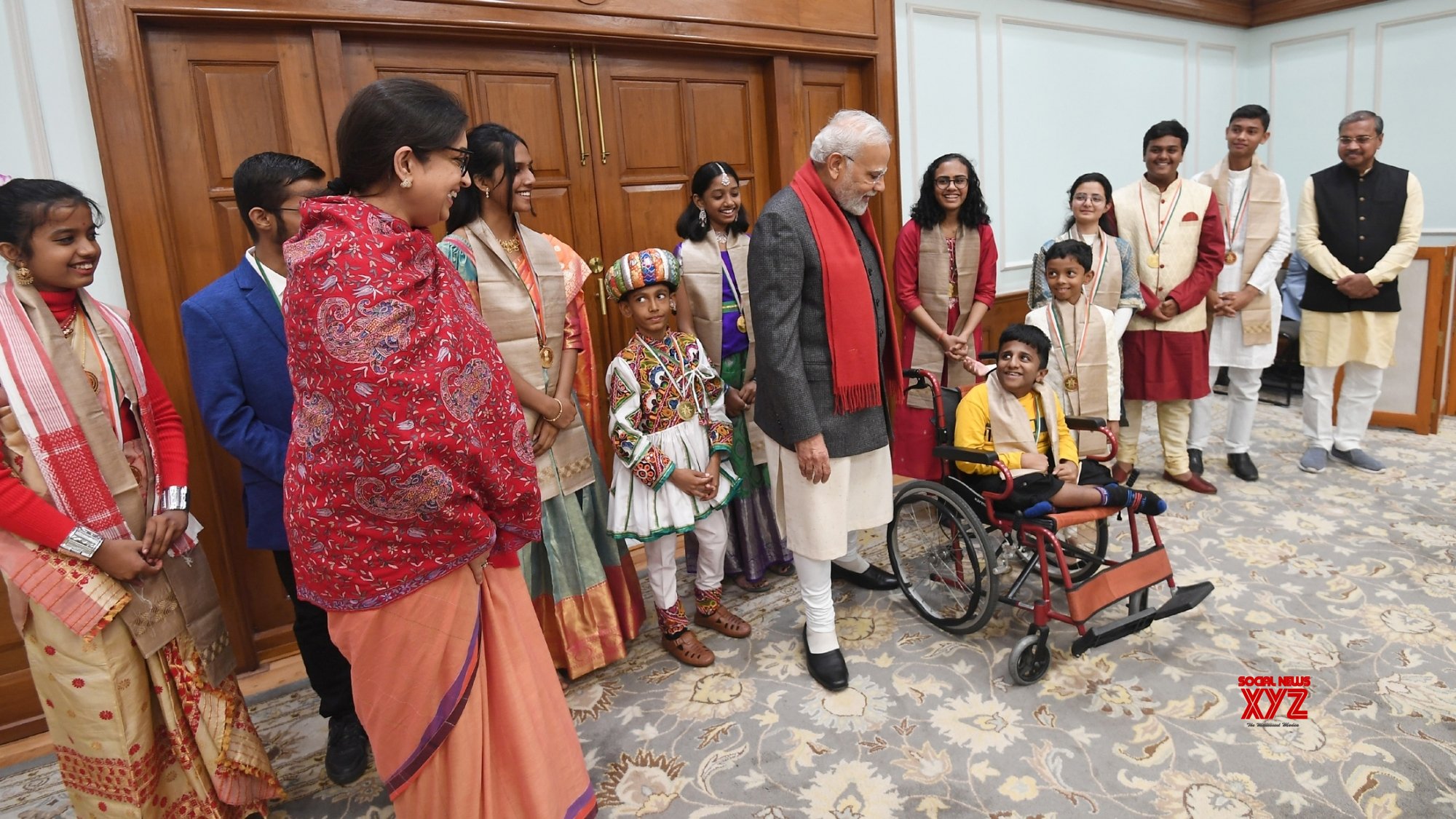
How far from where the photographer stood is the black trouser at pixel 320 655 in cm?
206

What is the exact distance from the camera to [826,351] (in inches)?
85.6

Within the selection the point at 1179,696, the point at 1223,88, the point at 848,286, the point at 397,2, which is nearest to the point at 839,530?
the point at 848,286

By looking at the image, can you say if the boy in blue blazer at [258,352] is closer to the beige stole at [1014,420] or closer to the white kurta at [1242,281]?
the beige stole at [1014,420]

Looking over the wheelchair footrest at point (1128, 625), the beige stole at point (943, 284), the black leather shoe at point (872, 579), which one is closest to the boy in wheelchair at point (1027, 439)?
the wheelchair footrest at point (1128, 625)

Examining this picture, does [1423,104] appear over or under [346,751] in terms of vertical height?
over

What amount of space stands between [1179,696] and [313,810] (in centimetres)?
235

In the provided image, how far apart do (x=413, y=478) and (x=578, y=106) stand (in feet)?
7.76

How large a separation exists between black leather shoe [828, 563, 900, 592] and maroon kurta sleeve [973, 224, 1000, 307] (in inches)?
48.0

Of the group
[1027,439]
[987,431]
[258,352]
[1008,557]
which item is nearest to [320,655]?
[258,352]

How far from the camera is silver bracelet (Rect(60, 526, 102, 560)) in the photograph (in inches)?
Result: 61.8

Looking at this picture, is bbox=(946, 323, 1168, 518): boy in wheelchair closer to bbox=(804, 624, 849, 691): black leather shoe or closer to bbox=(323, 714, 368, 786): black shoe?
bbox=(804, 624, 849, 691): black leather shoe

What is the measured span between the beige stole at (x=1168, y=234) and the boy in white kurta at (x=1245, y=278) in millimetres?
265

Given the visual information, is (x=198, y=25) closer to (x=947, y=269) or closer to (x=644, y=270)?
(x=644, y=270)

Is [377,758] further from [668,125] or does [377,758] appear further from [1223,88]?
[1223,88]
